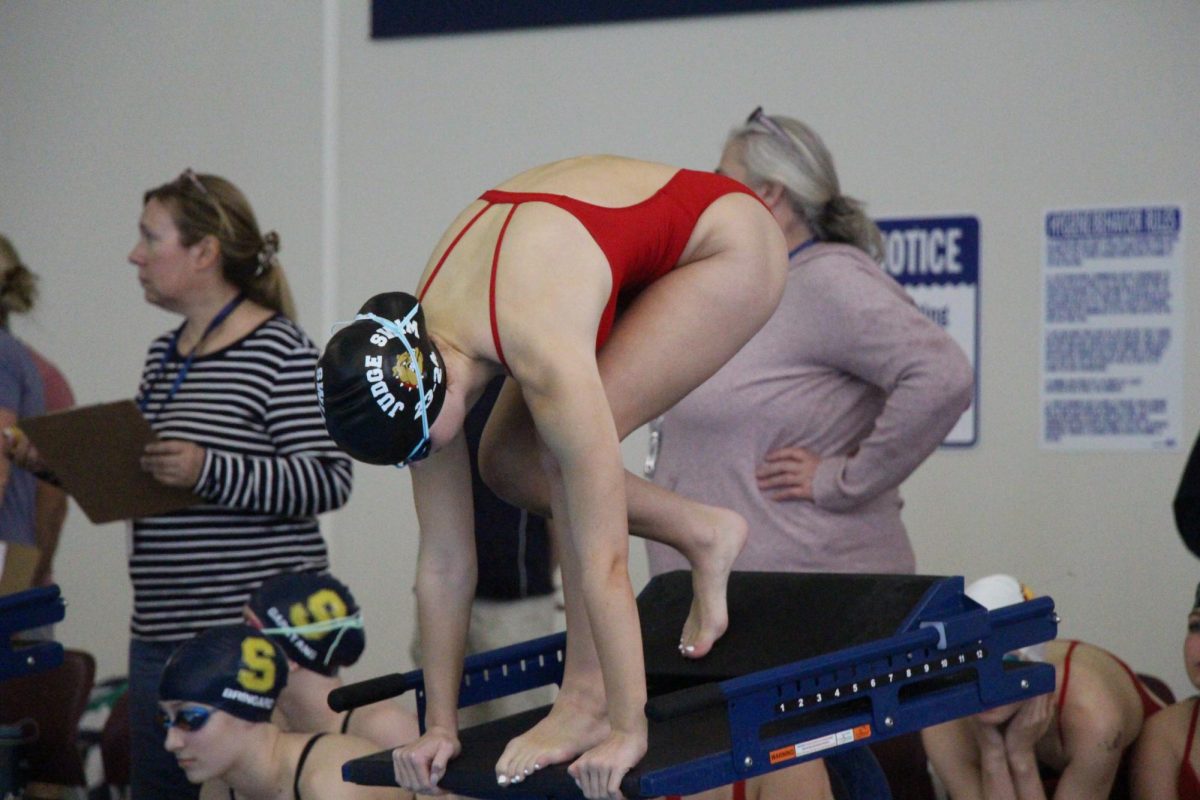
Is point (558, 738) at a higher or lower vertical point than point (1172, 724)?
higher

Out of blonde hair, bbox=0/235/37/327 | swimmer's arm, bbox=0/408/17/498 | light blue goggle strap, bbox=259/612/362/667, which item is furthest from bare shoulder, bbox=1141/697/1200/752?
blonde hair, bbox=0/235/37/327

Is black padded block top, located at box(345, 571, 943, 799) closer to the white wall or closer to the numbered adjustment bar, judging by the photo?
the numbered adjustment bar

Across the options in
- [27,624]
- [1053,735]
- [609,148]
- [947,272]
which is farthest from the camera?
[609,148]

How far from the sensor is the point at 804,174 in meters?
3.01

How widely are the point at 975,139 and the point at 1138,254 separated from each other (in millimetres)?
628

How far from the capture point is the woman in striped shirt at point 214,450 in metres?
3.19

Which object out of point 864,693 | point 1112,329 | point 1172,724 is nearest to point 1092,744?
point 1172,724

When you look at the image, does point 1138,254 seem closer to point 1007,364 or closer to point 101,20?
point 1007,364

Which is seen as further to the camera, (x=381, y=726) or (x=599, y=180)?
(x=381, y=726)

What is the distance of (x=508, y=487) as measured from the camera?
2340mm

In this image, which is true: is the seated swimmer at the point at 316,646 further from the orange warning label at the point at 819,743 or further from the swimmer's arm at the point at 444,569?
the orange warning label at the point at 819,743

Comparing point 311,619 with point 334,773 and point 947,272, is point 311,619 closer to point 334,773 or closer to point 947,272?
point 334,773

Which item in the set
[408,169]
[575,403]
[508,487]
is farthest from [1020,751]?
[408,169]

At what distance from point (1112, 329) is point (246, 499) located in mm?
2826
